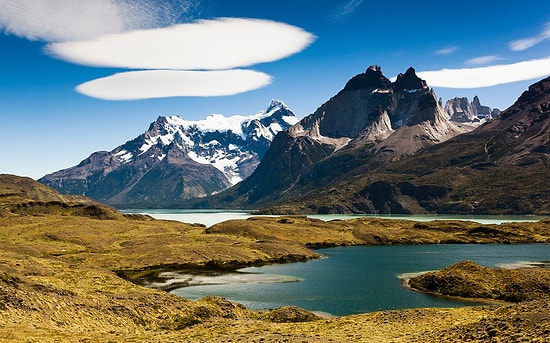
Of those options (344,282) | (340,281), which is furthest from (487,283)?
(340,281)

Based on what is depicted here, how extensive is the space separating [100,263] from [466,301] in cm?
10037

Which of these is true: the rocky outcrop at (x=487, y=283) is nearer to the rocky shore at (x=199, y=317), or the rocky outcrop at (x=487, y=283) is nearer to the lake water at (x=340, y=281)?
the rocky shore at (x=199, y=317)

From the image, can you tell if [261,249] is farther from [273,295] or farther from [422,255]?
[273,295]

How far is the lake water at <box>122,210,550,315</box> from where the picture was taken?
9694 centimetres

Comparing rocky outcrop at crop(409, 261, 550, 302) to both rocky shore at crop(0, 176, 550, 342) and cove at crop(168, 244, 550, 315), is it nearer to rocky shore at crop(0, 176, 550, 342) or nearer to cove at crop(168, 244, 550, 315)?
rocky shore at crop(0, 176, 550, 342)

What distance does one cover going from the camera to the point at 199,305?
7938 centimetres

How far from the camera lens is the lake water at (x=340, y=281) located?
318ft

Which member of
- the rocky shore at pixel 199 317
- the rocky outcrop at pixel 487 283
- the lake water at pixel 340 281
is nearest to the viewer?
the rocky shore at pixel 199 317

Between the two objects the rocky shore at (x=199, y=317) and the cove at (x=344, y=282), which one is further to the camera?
the cove at (x=344, y=282)

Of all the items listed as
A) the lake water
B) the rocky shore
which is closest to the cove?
the lake water

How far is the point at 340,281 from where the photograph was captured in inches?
4921

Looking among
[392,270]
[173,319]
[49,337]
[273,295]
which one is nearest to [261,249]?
[392,270]

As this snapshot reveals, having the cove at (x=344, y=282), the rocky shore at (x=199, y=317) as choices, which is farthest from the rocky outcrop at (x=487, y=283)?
the cove at (x=344, y=282)

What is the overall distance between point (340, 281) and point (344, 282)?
180 cm
